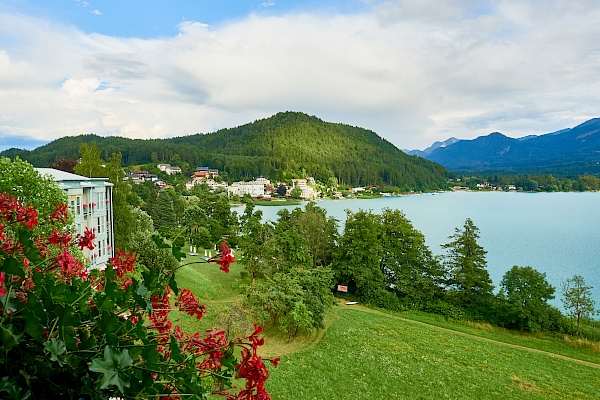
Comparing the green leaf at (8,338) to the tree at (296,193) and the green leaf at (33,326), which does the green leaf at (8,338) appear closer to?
the green leaf at (33,326)

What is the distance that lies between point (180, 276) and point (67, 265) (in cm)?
1586

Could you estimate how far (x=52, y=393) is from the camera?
4.25 ft

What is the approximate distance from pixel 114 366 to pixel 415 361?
13.0m

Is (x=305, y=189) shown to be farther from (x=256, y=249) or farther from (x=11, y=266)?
(x=11, y=266)

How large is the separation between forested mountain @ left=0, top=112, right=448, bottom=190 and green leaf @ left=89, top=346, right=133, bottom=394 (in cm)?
8783

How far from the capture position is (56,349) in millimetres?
Answer: 1128

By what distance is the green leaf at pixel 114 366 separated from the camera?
3.36 ft

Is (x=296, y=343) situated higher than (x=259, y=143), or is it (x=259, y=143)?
(x=259, y=143)

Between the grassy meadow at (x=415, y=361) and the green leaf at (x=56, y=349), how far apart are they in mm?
9075

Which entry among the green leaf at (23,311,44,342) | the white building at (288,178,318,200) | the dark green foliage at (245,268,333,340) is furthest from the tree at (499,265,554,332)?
the white building at (288,178,318,200)

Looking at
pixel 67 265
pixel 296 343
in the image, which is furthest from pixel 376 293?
pixel 67 265

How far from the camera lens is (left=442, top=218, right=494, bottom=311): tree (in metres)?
18.8

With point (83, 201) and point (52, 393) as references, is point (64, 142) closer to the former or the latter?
point (83, 201)

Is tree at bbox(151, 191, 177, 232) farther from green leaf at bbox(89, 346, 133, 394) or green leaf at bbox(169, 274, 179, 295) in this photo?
green leaf at bbox(89, 346, 133, 394)
